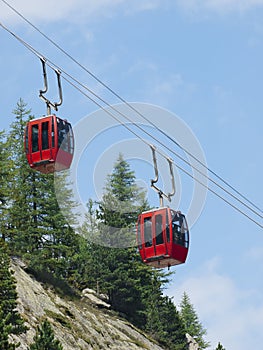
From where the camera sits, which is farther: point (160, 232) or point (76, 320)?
point (76, 320)

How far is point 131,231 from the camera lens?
284 ft

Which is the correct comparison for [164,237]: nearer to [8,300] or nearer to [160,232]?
[160,232]

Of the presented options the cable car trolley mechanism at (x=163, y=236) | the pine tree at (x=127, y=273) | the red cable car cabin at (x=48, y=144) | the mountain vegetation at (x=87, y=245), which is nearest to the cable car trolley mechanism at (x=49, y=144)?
the red cable car cabin at (x=48, y=144)

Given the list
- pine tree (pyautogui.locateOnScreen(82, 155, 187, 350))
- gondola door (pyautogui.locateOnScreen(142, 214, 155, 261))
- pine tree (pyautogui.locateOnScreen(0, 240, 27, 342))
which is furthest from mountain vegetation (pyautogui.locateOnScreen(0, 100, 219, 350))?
gondola door (pyautogui.locateOnScreen(142, 214, 155, 261))

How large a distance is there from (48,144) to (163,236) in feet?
21.7

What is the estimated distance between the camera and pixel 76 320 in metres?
70.9

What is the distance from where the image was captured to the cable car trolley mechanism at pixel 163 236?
120 ft

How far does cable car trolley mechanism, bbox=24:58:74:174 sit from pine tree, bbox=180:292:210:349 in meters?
81.7

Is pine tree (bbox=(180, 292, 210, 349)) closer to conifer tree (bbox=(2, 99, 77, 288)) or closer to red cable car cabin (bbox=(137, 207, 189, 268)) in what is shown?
conifer tree (bbox=(2, 99, 77, 288))

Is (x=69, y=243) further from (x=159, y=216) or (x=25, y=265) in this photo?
(x=159, y=216)

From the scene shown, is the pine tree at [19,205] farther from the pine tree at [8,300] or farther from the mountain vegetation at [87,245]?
the pine tree at [8,300]

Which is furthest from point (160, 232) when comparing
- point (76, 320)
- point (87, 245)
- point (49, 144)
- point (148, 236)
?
point (87, 245)

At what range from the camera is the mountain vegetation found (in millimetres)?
77625

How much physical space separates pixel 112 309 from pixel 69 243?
8.15 m
